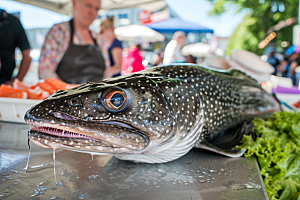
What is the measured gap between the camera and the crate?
1.77m

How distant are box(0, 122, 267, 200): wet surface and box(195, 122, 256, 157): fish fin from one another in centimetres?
5

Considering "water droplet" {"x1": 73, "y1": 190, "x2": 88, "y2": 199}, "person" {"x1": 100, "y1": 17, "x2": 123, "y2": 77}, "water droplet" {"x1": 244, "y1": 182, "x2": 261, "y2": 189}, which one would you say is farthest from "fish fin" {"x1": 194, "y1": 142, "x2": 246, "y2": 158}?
"person" {"x1": 100, "y1": 17, "x2": 123, "y2": 77}

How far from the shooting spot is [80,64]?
3.11 m

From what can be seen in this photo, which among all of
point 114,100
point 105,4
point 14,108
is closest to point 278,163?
point 114,100

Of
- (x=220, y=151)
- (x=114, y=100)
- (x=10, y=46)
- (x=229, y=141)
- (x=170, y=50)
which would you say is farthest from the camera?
(x=170, y=50)

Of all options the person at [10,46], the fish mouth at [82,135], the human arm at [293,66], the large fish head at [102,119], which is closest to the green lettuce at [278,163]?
the large fish head at [102,119]

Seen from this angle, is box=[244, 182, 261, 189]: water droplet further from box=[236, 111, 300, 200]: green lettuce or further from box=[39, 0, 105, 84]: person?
box=[39, 0, 105, 84]: person

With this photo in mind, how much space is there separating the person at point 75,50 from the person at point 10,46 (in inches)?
18.6

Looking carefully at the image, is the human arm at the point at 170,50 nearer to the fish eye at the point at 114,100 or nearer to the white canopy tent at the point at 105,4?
the white canopy tent at the point at 105,4

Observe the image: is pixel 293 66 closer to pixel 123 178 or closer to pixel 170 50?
pixel 170 50

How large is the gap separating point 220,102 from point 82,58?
229 cm

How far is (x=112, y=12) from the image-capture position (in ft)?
12.8

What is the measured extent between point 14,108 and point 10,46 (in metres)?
0.54

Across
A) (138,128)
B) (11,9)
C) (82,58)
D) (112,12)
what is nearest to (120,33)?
(112,12)
